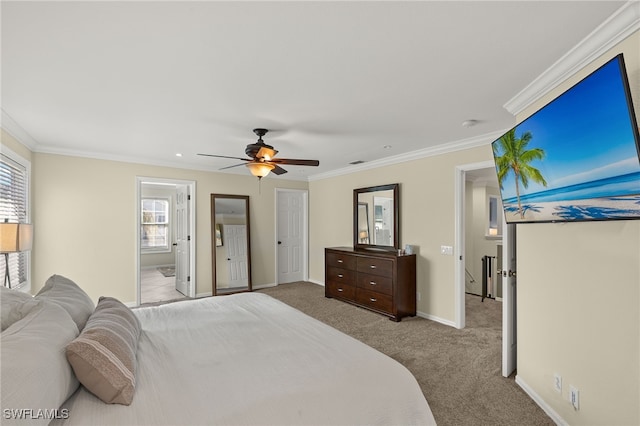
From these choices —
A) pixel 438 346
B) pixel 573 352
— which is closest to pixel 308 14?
pixel 573 352

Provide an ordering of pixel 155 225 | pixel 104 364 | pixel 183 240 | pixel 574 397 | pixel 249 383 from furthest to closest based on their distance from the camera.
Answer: pixel 155 225 < pixel 183 240 < pixel 574 397 < pixel 249 383 < pixel 104 364

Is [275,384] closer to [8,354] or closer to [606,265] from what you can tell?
[8,354]

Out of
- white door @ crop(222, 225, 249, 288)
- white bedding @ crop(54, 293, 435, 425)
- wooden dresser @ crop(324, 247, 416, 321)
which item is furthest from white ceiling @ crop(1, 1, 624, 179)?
white door @ crop(222, 225, 249, 288)

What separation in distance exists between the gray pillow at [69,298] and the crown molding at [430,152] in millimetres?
4034

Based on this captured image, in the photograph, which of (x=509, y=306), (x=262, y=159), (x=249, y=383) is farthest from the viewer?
(x=262, y=159)

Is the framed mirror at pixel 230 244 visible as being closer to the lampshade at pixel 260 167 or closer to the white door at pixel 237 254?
the white door at pixel 237 254

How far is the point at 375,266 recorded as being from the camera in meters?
4.46

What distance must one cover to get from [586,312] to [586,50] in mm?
1567

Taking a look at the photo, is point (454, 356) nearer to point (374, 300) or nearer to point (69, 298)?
point (374, 300)

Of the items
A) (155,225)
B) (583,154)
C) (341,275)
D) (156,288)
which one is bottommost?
(156,288)

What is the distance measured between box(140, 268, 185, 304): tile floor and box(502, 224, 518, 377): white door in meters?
5.09

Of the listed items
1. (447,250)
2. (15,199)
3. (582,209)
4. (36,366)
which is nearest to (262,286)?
(447,250)

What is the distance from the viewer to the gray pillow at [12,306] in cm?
132

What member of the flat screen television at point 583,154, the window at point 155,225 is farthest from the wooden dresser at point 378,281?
the window at point 155,225
